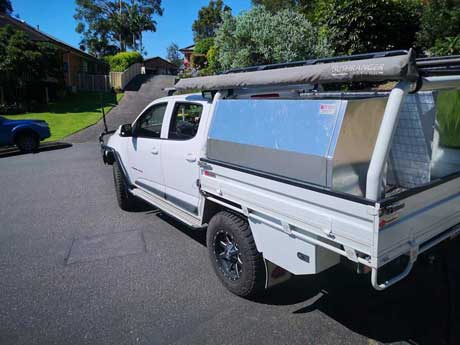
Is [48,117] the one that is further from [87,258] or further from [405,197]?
[405,197]

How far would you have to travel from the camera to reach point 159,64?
57.2m

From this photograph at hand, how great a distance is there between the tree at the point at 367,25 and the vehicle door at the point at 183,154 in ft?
32.6

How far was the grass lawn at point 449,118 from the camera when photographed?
3441 mm

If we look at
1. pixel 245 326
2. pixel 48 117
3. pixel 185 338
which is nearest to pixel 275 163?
pixel 245 326

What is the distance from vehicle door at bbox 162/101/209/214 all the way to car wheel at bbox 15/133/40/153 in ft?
33.3

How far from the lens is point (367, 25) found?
1230 cm

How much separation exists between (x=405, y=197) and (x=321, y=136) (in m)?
0.70

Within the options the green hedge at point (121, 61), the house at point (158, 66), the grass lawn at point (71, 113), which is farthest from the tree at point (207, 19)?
the grass lawn at point (71, 113)

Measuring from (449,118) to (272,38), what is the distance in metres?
9.44

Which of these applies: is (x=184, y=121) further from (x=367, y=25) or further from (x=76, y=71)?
(x=76, y=71)

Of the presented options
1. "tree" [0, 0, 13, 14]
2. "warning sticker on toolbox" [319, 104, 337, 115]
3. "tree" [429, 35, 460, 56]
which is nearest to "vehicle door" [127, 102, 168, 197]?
"warning sticker on toolbox" [319, 104, 337, 115]

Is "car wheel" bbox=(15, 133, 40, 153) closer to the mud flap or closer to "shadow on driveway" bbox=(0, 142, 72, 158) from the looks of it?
"shadow on driveway" bbox=(0, 142, 72, 158)

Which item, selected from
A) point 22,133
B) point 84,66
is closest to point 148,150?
point 22,133

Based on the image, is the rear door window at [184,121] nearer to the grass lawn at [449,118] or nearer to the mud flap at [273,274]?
the mud flap at [273,274]
